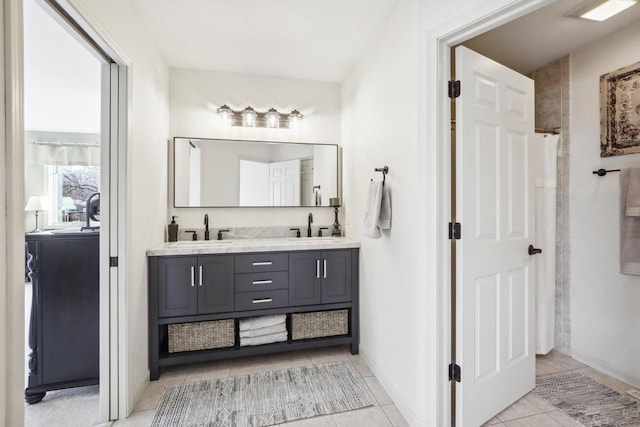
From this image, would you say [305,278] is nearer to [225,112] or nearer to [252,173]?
[252,173]

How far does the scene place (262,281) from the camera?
2432mm

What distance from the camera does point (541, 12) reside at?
6.26ft

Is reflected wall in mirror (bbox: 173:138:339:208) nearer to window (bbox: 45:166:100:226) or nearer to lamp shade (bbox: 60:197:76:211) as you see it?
window (bbox: 45:166:100:226)

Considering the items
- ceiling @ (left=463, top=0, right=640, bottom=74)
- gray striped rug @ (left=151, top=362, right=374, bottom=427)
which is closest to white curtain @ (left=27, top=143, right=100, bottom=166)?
gray striped rug @ (left=151, top=362, right=374, bottom=427)

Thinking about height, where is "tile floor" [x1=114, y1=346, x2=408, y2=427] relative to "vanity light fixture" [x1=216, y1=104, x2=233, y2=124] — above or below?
below

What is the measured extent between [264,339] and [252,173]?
1484mm

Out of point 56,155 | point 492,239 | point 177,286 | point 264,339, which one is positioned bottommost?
point 264,339

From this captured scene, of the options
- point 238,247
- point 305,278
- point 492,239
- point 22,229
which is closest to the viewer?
point 22,229

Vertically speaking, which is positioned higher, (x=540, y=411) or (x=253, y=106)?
(x=253, y=106)

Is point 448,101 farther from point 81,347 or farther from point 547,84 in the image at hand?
point 81,347

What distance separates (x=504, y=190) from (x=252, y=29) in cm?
199

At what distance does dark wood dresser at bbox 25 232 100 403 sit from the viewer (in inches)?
→ 74.3

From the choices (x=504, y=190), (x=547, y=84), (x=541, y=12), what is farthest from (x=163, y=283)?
(x=547, y=84)

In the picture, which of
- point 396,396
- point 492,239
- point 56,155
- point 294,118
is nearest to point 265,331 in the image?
point 396,396
